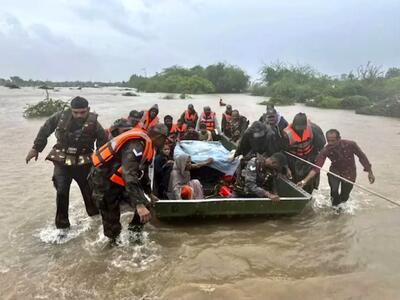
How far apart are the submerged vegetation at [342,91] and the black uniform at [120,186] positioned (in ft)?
74.2

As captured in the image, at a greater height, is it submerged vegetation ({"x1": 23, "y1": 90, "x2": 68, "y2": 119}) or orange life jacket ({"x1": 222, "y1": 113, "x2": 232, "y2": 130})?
orange life jacket ({"x1": 222, "y1": 113, "x2": 232, "y2": 130})

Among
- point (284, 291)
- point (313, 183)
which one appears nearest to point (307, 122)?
point (313, 183)

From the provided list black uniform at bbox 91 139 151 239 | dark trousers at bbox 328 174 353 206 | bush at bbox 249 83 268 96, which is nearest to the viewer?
black uniform at bbox 91 139 151 239

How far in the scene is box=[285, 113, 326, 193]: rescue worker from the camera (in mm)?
6609

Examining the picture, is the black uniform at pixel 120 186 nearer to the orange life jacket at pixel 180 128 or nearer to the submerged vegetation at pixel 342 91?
the orange life jacket at pixel 180 128

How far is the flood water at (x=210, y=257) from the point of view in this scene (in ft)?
13.8

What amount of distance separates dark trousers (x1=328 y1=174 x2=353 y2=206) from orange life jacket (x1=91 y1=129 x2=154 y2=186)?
3437mm

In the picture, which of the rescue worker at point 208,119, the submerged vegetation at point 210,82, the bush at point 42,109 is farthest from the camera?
the submerged vegetation at point 210,82

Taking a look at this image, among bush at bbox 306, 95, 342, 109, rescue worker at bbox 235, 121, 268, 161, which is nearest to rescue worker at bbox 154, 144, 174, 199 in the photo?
rescue worker at bbox 235, 121, 268, 161

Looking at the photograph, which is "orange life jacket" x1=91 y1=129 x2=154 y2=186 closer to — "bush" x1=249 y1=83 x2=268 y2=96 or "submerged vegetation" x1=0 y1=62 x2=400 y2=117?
"submerged vegetation" x1=0 y1=62 x2=400 y2=117

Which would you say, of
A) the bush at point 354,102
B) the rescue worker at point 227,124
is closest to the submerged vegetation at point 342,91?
the bush at point 354,102

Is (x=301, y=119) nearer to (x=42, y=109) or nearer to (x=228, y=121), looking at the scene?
(x=228, y=121)

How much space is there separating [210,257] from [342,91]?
3277cm

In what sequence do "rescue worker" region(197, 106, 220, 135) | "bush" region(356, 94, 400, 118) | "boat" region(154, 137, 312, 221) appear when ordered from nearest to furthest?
"boat" region(154, 137, 312, 221), "rescue worker" region(197, 106, 220, 135), "bush" region(356, 94, 400, 118)
